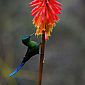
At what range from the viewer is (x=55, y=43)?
28.0ft

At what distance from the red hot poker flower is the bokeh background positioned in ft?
14.5

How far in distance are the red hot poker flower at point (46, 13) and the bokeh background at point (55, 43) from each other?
442 cm

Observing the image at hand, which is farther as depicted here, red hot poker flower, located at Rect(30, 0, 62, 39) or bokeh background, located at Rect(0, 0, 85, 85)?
bokeh background, located at Rect(0, 0, 85, 85)

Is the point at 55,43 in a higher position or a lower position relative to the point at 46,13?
lower

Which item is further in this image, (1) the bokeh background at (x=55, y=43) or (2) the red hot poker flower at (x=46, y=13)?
(1) the bokeh background at (x=55, y=43)

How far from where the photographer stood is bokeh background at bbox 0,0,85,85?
8008mm

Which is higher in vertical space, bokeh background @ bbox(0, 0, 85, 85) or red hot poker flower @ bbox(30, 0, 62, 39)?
red hot poker flower @ bbox(30, 0, 62, 39)

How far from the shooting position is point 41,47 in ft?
9.93

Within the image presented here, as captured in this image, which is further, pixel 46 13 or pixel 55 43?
pixel 55 43

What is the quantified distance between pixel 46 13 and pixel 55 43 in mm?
5487

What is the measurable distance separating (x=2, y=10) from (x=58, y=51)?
149 centimetres

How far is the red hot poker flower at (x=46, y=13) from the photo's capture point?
303 cm

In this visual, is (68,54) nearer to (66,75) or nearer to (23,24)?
(66,75)

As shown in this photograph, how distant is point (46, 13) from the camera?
3062mm
